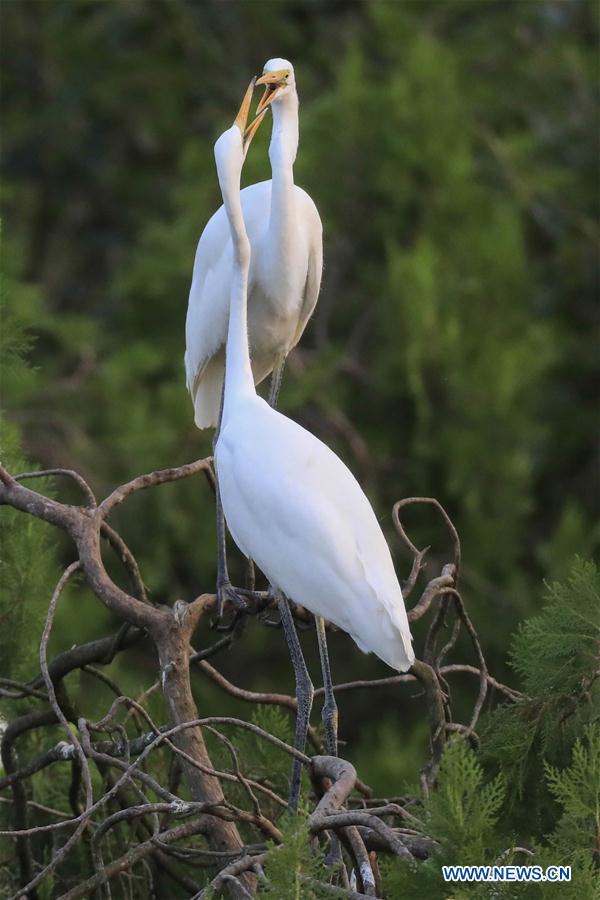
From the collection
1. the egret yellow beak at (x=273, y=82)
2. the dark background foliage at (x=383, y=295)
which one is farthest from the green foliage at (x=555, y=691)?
the dark background foliage at (x=383, y=295)

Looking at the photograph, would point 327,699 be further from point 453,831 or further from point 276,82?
point 276,82

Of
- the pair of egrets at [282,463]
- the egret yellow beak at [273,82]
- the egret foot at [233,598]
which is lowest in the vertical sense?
the egret foot at [233,598]

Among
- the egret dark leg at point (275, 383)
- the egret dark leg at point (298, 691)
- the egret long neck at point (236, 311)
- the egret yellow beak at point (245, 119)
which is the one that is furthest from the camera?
the egret dark leg at point (275, 383)

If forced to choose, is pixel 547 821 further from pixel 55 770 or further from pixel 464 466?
pixel 464 466

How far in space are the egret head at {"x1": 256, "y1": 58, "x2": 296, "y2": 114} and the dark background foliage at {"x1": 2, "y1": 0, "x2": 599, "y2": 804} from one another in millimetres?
2071

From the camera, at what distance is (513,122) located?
26.4 feet

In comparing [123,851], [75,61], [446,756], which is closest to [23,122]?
[75,61]

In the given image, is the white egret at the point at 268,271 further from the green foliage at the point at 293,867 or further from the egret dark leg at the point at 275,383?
the green foliage at the point at 293,867

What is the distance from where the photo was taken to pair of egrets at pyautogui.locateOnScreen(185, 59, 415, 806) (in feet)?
8.81

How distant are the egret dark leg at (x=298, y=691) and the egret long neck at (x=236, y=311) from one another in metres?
0.38

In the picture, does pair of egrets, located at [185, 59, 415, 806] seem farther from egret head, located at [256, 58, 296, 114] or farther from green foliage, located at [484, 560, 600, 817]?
green foliage, located at [484, 560, 600, 817]

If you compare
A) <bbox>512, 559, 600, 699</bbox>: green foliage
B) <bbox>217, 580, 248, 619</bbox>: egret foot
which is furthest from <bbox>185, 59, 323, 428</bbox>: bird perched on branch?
<bbox>512, 559, 600, 699</bbox>: green foliage

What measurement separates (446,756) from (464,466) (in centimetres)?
442

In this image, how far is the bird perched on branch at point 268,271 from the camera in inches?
143
